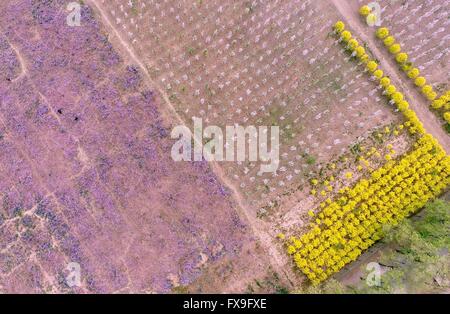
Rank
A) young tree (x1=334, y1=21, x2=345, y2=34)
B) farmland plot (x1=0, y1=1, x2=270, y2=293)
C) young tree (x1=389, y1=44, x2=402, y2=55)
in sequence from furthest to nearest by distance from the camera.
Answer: young tree (x1=334, y1=21, x2=345, y2=34) → young tree (x1=389, y1=44, x2=402, y2=55) → farmland plot (x1=0, y1=1, x2=270, y2=293)

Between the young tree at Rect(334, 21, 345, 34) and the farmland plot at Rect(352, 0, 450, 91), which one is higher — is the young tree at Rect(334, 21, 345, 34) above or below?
above

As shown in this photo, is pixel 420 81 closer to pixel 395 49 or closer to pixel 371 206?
pixel 395 49

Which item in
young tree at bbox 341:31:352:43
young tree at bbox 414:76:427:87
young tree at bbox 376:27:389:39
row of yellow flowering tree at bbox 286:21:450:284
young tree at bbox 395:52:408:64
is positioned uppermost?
young tree at bbox 341:31:352:43

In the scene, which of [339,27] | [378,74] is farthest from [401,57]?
[339,27]

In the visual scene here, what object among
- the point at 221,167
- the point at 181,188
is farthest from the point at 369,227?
the point at 181,188

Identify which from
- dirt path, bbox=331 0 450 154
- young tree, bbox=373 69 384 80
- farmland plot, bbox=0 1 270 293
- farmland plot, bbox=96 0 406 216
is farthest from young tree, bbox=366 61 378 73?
farmland plot, bbox=0 1 270 293

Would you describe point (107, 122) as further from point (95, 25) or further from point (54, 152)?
point (95, 25)

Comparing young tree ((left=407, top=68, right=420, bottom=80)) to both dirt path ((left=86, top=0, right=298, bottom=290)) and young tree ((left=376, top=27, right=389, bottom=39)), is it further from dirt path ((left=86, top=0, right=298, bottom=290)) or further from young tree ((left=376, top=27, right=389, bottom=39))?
dirt path ((left=86, top=0, right=298, bottom=290))
